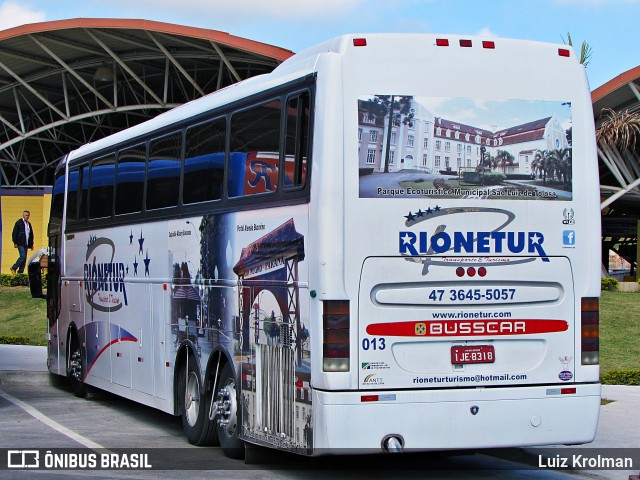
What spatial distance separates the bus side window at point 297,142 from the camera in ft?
29.5

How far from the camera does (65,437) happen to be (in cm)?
A: 1200

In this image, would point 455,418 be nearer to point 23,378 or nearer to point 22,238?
point 23,378

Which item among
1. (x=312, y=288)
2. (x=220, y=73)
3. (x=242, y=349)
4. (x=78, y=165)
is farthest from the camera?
(x=220, y=73)

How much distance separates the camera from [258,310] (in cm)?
977

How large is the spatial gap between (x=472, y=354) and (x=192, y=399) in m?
3.98

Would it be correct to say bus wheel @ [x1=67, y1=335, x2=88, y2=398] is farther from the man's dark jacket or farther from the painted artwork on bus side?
the man's dark jacket

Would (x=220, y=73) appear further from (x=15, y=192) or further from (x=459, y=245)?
(x=459, y=245)

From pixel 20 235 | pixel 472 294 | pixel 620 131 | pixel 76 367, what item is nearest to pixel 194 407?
pixel 472 294

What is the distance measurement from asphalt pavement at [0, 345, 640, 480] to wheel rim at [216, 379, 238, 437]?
2.67 meters

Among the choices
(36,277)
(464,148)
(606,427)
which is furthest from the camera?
(36,277)

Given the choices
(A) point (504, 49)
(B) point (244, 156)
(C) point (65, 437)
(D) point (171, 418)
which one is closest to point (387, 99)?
(A) point (504, 49)

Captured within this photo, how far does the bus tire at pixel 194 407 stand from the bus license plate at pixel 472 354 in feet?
10.9

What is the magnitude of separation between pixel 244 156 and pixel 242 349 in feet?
5.95

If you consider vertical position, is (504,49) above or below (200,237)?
above
